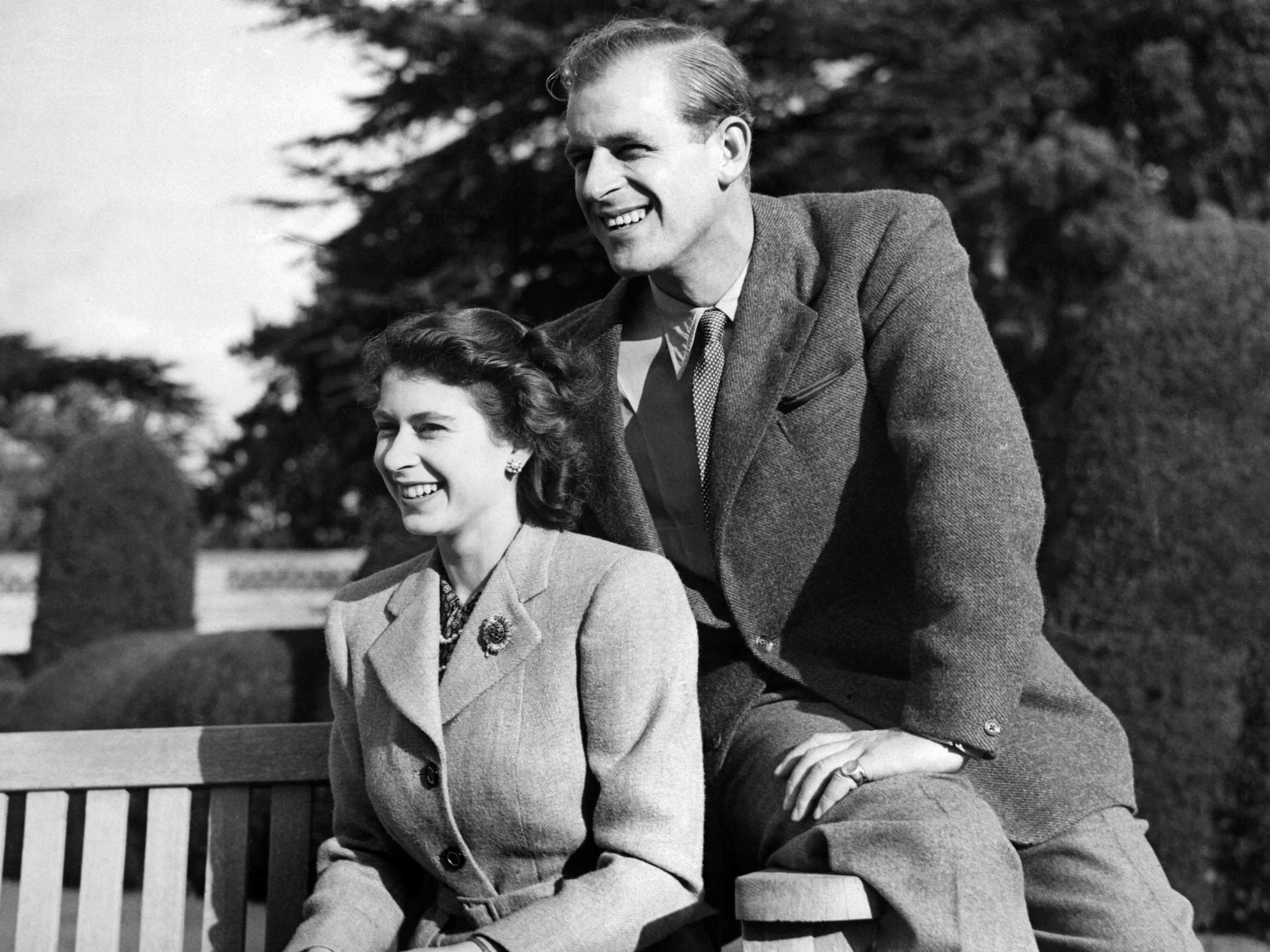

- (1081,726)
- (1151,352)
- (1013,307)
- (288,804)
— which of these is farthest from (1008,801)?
(1013,307)

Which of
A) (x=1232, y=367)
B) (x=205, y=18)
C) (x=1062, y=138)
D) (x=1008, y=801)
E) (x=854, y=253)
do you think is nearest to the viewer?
(x=1008, y=801)

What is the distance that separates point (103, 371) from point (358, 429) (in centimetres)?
2261

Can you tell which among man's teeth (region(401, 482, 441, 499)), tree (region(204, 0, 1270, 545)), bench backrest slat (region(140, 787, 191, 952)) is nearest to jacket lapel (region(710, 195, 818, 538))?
man's teeth (region(401, 482, 441, 499))

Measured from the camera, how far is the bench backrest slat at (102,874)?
2.96 meters

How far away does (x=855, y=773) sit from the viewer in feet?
7.25

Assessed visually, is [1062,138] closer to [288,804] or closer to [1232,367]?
[1232,367]

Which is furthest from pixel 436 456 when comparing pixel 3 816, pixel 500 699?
pixel 3 816

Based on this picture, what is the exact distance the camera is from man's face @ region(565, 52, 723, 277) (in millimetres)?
2617

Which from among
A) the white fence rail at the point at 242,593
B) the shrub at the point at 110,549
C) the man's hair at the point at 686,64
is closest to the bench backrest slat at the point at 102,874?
the man's hair at the point at 686,64

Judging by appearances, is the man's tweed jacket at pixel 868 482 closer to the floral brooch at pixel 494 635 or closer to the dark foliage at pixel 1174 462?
the floral brooch at pixel 494 635

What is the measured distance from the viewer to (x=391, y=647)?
2596 mm

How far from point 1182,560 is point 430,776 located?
317 centimetres

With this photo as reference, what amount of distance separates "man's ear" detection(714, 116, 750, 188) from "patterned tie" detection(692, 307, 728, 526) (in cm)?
26

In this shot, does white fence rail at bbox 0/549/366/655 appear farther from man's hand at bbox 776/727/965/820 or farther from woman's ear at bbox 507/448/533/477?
man's hand at bbox 776/727/965/820
